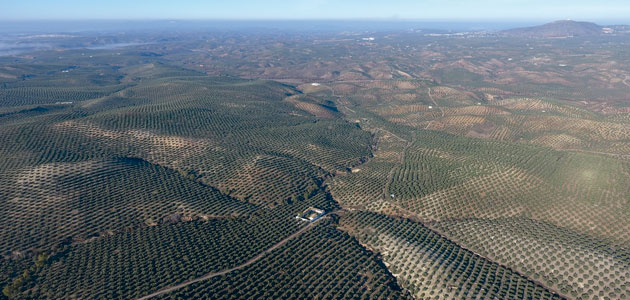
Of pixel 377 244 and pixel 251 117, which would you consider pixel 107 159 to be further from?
pixel 377 244

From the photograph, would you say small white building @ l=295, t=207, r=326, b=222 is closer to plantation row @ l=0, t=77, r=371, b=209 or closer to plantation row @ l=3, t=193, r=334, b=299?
plantation row @ l=3, t=193, r=334, b=299

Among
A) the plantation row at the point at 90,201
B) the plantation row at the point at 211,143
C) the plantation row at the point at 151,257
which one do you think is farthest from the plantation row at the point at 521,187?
the plantation row at the point at 90,201

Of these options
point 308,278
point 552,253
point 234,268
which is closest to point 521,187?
point 552,253

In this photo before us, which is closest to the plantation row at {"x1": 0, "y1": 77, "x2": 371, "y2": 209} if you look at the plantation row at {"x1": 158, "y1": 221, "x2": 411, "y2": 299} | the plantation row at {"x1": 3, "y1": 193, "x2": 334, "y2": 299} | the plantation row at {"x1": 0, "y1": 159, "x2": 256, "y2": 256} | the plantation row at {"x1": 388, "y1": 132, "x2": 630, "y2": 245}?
the plantation row at {"x1": 0, "y1": 159, "x2": 256, "y2": 256}

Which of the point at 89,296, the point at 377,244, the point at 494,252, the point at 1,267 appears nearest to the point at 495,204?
the point at 494,252

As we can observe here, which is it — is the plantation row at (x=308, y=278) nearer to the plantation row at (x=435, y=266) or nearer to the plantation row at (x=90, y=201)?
the plantation row at (x=435, y=266)

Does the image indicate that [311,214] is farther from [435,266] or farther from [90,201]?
[90,201]
